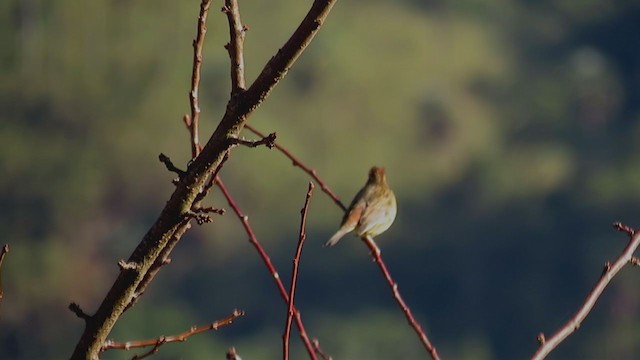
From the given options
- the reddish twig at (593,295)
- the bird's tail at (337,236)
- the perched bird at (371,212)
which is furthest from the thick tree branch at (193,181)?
the bird's tail at (337,236)

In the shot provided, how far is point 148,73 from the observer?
1434 centimetres

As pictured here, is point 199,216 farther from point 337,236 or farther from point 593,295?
point 337,236

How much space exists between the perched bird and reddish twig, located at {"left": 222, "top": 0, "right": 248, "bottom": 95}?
159cm

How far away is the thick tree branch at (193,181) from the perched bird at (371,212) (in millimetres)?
1549

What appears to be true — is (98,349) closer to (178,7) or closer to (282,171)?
(282,171)

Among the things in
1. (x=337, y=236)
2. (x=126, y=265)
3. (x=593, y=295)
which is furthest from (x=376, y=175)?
(x=126, y=265)

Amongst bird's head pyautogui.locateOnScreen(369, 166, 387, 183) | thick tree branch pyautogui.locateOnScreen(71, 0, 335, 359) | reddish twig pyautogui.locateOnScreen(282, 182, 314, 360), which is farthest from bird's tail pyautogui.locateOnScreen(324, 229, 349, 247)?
reddish twig pyautogui.locateOnScreen(282, 182, 314, 360)

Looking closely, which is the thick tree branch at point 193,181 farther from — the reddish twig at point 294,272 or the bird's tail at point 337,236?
the bird's tail at point 337,236

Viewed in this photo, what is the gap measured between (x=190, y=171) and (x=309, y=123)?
1191 cm

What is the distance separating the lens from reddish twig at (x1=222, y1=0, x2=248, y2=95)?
4.45 feet

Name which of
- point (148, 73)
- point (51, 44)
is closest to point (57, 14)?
point (51, 44)

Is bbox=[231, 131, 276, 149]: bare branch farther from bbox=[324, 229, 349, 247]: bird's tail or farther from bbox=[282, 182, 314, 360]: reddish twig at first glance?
bbox=[324, 229, 349, 247]: bird's tail

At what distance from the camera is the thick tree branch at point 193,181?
130 centimetres

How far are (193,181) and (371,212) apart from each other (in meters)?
1.82
